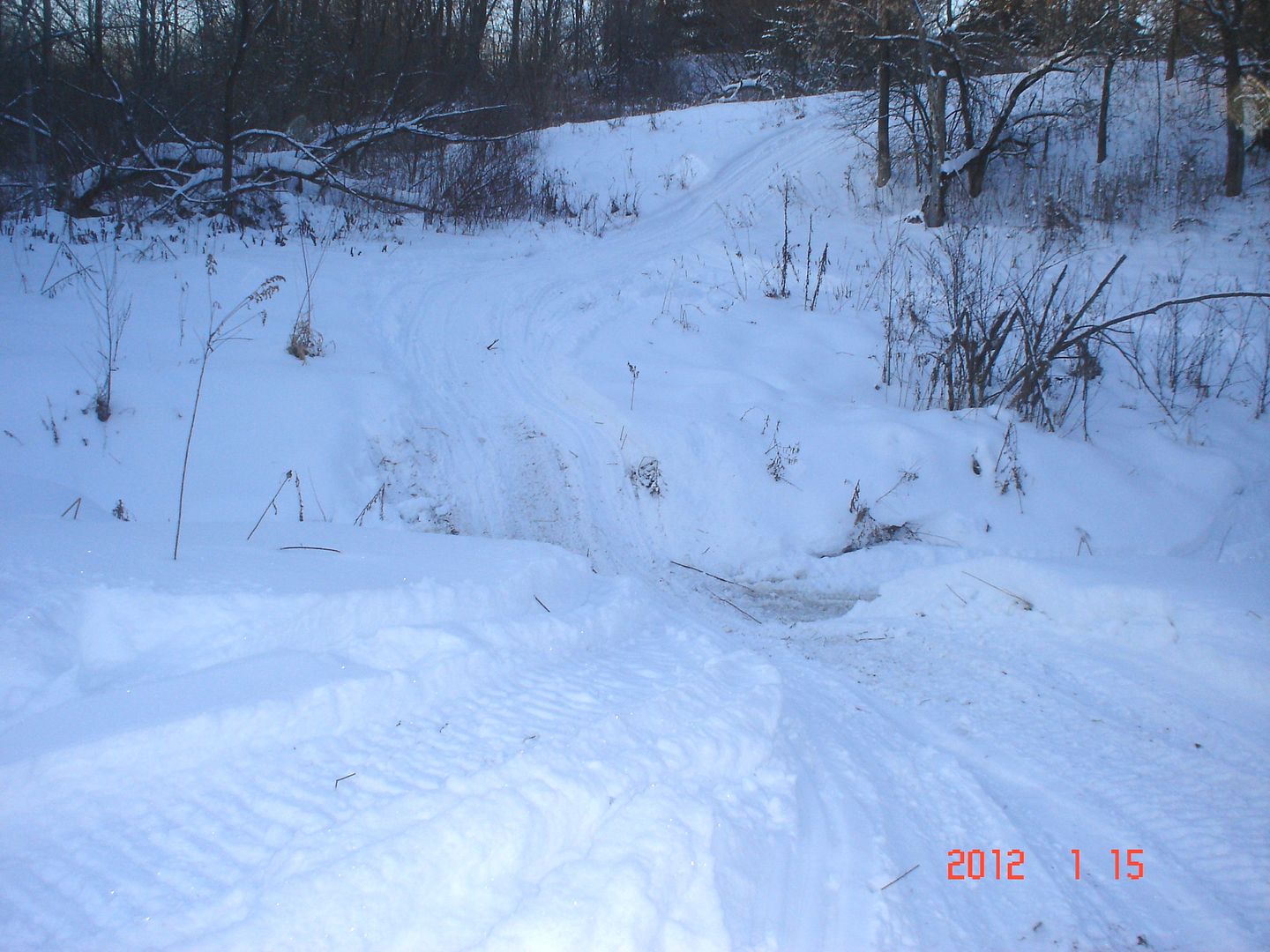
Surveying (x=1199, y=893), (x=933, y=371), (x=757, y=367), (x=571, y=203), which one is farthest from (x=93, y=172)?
(x=1199, y=893)

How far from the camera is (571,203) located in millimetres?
13406

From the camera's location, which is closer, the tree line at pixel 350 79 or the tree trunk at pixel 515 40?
the tree line at pixel 350 79

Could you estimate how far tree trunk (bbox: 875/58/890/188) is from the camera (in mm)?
14055

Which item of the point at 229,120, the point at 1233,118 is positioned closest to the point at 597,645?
the point at 229,120

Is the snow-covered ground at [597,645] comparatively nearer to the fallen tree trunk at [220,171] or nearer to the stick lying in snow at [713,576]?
the stick lying in snow at [713,576]

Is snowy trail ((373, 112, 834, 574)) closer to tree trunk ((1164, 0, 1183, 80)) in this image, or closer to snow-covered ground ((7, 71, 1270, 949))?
snow-covered ground ((7, 71, 1270, 949))

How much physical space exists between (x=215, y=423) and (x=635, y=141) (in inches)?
554

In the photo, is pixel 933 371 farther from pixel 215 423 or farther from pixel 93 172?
pixel 93 172

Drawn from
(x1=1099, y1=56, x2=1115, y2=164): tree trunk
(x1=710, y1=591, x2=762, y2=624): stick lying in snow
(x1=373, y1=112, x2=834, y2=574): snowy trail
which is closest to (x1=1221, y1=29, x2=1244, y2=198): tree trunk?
(x1=1099, y1=56, x2=1115, y2=164): tree trunk
